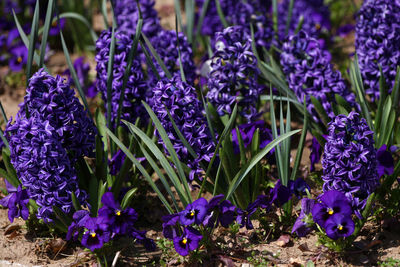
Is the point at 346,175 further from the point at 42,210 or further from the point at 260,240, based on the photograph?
the point at 42,210

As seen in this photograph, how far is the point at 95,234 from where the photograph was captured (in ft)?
8.42

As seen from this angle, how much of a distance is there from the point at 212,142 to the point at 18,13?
11.5 feet

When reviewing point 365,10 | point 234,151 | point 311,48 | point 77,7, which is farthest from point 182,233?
point 77,7

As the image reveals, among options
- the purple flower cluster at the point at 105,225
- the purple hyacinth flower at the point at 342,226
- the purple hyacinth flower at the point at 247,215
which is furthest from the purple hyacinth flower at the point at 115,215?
the purple hyacinth flower at the point at 342,226

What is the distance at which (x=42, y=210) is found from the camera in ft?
8.74

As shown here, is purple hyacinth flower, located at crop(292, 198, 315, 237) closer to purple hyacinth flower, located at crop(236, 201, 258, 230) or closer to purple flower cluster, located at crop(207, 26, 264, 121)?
purple hyacinth flower, located at crop(236, 201, 258, 230)

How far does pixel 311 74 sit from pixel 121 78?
4.04 feet

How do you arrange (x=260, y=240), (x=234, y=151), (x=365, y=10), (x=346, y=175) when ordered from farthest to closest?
(x=365, y=10) → (x=234, y=151) → (x=260, y=240) → (x=346, y=175)

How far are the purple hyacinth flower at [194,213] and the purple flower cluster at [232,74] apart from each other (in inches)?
31.1

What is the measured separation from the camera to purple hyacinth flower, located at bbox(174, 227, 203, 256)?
254 cm

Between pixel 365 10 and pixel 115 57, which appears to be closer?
pixel 115 57

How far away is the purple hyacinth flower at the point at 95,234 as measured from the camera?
8.39 feet

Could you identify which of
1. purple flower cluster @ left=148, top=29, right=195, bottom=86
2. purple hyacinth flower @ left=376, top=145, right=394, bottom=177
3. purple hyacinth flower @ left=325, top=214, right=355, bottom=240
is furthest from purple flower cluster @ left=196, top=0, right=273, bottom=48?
purple hyacinth flower @ left=325, top=214, right=355, bottom=240

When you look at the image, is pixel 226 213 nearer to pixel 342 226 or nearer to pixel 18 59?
pixel 342 226
